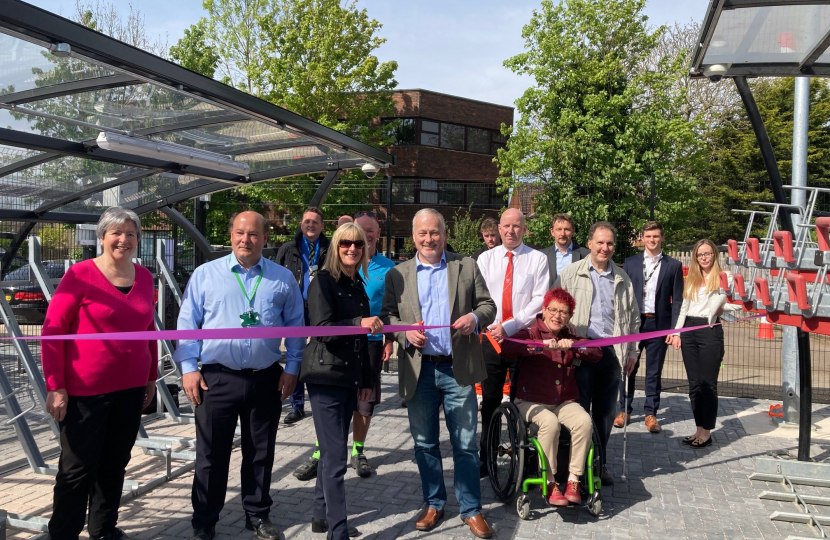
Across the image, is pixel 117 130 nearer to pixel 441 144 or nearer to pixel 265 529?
pixel 265 529

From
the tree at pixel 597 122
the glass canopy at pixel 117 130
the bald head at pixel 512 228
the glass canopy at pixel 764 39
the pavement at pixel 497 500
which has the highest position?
the tree at pixel 597 122

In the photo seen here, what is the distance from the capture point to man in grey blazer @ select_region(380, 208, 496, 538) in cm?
441

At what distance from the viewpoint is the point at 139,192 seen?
8172mm

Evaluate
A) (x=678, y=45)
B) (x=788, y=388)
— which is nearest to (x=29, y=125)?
(x=788, y=388)

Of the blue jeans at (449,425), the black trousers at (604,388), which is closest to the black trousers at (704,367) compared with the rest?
the black trousers at (604,388)

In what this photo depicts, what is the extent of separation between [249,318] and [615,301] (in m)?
3.09

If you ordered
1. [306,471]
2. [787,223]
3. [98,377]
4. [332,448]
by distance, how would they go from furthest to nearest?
[787,223] → [306,471] → [332,448] → [98,377]

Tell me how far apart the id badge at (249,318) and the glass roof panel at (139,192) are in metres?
4.40

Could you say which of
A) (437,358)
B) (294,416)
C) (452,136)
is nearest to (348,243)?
(437,358)

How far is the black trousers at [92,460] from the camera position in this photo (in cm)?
383

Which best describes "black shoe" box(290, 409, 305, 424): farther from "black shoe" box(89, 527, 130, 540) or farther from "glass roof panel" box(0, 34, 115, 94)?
"glass roof panel" box(0, 34, 115, 94)

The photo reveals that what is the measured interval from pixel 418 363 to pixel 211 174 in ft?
14.3

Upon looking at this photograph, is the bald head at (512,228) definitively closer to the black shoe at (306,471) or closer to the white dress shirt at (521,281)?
the white dress shirt at (521,281)

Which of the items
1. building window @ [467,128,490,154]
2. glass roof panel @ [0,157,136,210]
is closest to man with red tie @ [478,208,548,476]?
glass roof panel @ [0,157,136,210]
